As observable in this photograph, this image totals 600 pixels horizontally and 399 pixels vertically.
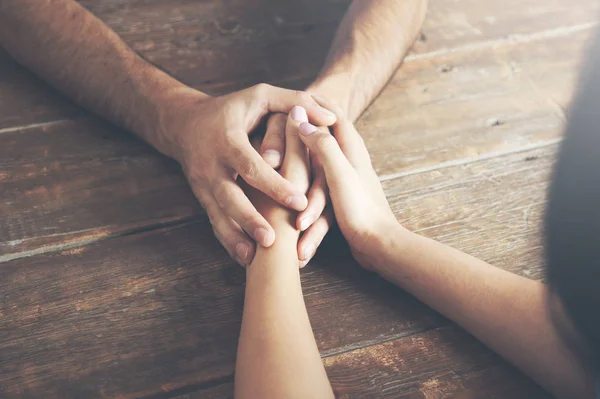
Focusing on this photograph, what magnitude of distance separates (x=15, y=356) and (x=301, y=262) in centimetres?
46

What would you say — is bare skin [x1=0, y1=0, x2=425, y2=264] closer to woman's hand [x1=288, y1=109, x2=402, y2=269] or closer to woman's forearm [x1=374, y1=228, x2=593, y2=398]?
woman's hand [x1=288, y1=109, x2=402, y2=269]

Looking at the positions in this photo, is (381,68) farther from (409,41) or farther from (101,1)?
(101,1)

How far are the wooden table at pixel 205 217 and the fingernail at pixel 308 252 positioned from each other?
0.04 meters

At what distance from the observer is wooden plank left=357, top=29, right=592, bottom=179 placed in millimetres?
1207

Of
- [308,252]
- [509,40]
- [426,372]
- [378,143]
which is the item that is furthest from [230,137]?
[509,40]

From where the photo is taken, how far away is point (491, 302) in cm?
84

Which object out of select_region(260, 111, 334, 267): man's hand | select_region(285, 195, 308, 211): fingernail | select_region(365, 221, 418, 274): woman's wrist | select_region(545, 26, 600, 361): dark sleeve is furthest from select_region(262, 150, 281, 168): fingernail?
select_region(545, 26, 600, 361): dark sleeve

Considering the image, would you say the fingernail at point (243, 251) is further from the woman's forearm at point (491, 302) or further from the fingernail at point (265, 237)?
the woman's forearm at point (491, 302)

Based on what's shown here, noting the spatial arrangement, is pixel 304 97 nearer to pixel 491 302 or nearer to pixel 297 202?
pixel 297 202

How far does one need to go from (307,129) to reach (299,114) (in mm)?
48

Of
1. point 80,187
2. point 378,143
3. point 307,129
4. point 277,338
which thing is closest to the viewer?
point 277,338

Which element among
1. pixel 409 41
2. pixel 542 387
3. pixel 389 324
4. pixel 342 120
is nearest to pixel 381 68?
pixel 409 41

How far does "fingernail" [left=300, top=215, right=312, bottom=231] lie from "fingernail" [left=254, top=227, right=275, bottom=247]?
0.06 meters

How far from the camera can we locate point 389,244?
0.94 meters
